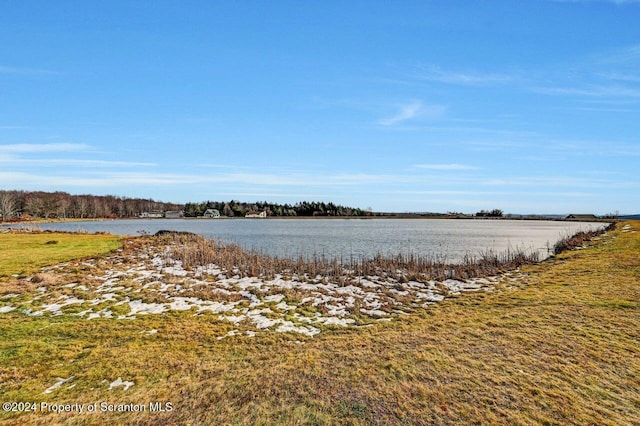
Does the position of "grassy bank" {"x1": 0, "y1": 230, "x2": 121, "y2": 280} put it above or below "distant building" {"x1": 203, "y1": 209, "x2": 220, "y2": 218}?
below

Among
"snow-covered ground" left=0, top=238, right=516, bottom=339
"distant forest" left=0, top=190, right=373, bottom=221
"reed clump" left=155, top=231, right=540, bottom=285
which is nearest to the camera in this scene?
"snow-covered ground" left=0, top=238, right=516, bottom=339

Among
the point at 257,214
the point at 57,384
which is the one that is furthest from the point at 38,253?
the point at 257,214

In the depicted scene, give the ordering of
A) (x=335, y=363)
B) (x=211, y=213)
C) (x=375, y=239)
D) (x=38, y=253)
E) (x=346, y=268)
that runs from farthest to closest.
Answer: (x=211, y=213) → (x=375, y=239) → (x=38, y=253) → (x=346, y=268) → (x=335, y=363)

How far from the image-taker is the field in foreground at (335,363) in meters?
4.39

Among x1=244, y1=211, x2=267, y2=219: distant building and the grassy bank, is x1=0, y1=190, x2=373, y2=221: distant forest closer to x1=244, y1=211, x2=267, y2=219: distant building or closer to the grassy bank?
x1=244, y1=211, x2=267, y2=219: distant building

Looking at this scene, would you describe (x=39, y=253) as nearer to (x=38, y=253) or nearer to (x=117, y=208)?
(x=38, y=253)

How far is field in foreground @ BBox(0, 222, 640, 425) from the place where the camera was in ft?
14.4

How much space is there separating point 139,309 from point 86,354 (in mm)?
3466

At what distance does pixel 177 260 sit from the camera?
61.2 feet

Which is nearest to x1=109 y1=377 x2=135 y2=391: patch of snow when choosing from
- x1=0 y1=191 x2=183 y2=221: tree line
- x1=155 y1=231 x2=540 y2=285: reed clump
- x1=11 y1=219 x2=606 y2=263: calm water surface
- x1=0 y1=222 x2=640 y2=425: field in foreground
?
x1=0 y1=222 x2=640 y2=425: field in foreground

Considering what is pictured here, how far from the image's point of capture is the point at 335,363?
5.84 metres

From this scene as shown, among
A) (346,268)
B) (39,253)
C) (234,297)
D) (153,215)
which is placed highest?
(153,215)

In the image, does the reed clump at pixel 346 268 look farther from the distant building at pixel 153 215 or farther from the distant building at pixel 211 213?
the distant building at pixel 153 215

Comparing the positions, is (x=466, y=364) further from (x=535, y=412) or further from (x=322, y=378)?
(x=322, y=378)
